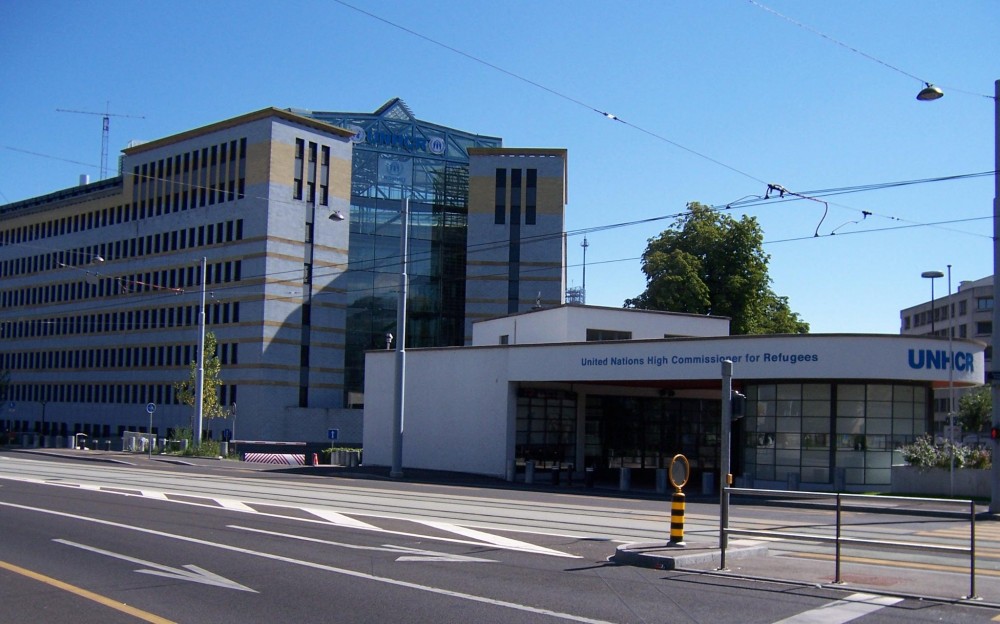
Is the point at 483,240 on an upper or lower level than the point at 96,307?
upper

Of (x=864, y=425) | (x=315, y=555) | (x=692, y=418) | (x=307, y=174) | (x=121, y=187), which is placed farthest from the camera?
(x=121, y=187)

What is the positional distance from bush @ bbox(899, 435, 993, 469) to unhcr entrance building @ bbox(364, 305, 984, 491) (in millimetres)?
736

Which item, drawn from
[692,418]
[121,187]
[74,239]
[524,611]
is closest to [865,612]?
[524,611]

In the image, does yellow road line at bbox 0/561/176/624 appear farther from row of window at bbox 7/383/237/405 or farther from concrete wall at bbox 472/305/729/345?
row of window at bbox 7/383/237/405

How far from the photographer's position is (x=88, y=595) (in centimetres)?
1017

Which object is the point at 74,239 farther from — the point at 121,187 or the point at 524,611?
the point at 524,611

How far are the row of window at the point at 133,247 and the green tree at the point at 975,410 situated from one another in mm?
56538

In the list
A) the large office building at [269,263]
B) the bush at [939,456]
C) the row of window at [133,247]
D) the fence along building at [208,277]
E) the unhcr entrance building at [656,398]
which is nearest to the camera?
the bush at [939,456]

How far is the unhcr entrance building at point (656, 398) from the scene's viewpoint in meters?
30.8

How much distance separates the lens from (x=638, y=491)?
31.2m

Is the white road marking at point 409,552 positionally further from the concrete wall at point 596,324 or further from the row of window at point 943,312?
the row of window at point 943,312

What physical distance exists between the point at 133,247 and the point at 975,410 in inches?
2630

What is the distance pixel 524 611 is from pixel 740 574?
3764mm

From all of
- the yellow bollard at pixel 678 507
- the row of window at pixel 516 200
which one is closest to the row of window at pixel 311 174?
the row of window at pixel 516 200
